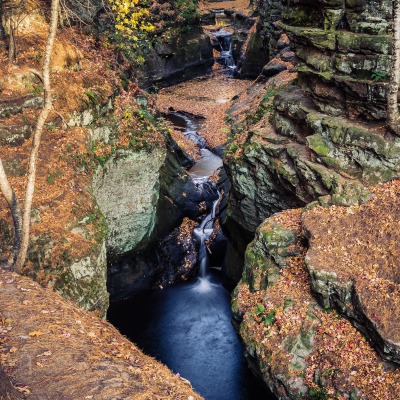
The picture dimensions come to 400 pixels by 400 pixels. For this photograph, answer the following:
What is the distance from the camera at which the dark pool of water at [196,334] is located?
1359 centimetres

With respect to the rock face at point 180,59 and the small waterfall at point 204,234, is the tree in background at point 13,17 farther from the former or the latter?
the rock face at point 180,59

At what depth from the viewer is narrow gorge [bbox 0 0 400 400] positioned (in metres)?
8.27

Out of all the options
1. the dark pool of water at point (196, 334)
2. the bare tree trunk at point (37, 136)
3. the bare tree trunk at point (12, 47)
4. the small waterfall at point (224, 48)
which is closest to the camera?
the bare tree trunk at point (37, 136)

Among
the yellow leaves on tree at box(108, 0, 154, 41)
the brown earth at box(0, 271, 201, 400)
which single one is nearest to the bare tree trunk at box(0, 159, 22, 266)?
the brown earth at box(0, 271, 201, 400)

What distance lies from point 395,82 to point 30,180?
9.62 m

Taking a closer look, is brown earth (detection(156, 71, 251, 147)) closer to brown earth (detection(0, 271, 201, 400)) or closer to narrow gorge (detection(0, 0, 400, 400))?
narrow gorge (detection(0, 0, 400, 400))

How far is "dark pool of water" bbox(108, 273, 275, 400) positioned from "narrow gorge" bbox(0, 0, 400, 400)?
0.20ft

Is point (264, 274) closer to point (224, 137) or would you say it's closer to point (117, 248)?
point (117, 248)

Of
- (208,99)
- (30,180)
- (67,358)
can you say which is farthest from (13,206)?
(208,99)

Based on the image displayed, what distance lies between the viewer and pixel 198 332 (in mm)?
15797

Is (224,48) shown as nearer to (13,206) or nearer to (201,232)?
(201,232)

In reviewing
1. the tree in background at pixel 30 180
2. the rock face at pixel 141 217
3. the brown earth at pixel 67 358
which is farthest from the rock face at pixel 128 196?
the brown earth at pixel 67 358

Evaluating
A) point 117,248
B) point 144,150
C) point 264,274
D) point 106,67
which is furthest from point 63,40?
point 264,274

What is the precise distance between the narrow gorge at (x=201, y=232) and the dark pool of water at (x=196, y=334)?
60mm
